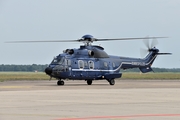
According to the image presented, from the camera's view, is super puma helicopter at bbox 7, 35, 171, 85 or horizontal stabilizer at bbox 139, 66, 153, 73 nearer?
super puma helicopter at bbox 7, 35, 171, 85

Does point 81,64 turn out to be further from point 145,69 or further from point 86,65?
point 145,69

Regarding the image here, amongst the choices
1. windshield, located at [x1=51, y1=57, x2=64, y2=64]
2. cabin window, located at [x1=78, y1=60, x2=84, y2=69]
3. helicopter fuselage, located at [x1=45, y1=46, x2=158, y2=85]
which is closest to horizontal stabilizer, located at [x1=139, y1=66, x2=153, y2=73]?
helicopter fuselage, located at [x1=45, y1=46, x2=158, y2=85]

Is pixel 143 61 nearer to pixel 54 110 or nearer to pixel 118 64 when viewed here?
pixel 118 64

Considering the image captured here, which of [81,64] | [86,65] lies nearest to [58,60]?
[81,64]

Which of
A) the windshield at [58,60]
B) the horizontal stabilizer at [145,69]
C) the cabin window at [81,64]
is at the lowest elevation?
the horizontal stabilizer at [145,69]

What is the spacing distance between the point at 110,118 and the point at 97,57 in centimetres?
3508

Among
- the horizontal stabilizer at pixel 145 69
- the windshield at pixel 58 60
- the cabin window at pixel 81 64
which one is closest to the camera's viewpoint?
the windshield at pixel 58 60

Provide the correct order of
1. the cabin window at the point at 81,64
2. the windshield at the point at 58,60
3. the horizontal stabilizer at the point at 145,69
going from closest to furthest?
the windshield at the point at 58,60 → the cabin window at the point at 81,64 → the horizontal stabilizer at the point at 145,69

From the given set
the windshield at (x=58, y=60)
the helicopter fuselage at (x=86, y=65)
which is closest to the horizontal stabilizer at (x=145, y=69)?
the helicopter fuselage at (x=86, y=65)

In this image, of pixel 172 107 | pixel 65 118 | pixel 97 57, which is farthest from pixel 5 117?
pixel 97 57

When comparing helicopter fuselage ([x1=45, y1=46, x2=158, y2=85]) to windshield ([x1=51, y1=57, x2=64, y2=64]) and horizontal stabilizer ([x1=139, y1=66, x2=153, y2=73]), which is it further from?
horizontal stabilizer ([x1=139, y1=66, x2=153, y2=73])

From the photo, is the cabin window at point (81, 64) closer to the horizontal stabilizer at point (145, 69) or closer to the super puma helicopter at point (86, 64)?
the super puma helicopter at point (86, 64)

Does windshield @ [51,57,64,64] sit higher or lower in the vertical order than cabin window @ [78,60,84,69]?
higher

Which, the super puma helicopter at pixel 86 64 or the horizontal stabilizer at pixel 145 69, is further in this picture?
the horizontal stabilizer at pixel 145 69
